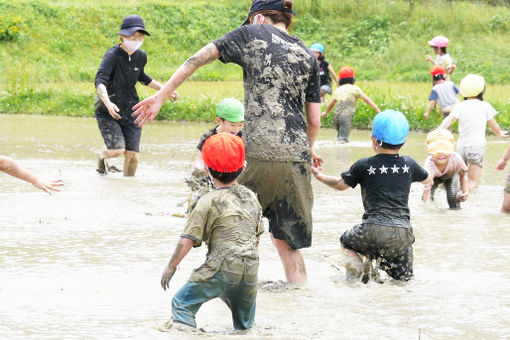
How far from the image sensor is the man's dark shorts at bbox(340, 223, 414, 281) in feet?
17.9

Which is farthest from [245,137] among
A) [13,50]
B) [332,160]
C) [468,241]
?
[13,50]

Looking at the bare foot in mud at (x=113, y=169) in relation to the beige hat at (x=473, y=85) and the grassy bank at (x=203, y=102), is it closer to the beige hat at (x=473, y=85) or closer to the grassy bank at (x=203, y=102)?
the beige hat at (x=473, y=85)

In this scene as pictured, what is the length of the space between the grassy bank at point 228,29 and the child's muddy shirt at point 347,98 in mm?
9028

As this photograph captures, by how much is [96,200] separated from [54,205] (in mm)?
507

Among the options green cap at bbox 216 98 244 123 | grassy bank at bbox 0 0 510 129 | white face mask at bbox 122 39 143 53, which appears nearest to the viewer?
green cap at bbox 216 98 244 123

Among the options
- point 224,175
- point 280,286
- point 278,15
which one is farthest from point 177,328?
point 278,15

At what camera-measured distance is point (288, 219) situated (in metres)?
5.16

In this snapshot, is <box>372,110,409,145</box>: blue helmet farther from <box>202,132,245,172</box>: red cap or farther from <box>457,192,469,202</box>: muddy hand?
<box>457,192,469,202</box>: muddy hand

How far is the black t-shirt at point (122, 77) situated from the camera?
9.97m

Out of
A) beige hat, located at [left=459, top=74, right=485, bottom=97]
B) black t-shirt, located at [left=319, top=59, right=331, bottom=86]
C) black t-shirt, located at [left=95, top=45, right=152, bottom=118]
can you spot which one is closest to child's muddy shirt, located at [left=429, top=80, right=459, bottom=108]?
beige hat, located at [left=459, top=74, right=485, bottom=97]

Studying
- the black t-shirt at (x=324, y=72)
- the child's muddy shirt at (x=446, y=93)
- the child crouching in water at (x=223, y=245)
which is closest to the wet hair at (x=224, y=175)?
the child crouching in water at (x=223, y=245)

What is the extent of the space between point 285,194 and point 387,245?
82 cm

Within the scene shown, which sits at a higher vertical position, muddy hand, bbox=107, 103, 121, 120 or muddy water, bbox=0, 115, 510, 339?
muddy hand, bbox=107, 103, 121, 120

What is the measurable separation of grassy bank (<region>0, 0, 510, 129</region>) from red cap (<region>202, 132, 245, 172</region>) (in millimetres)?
18981
